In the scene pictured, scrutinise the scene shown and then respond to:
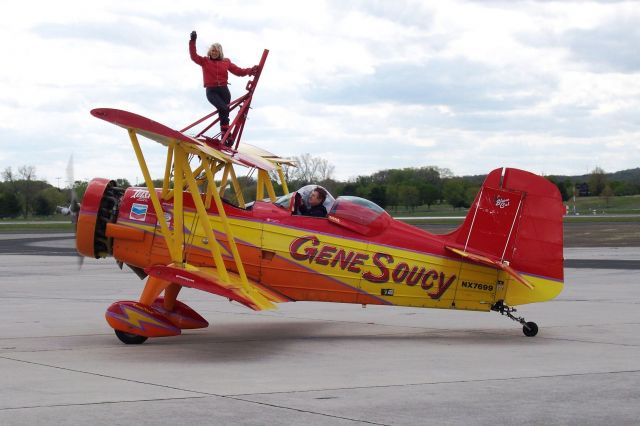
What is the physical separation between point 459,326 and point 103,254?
5.64m

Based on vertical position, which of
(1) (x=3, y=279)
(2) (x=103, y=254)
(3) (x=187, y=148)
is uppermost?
(3) (x=187, y=148)

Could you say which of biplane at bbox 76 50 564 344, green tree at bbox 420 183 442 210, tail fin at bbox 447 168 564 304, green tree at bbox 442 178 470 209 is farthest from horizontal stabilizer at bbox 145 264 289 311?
green tree at bbox 442 178 470 209

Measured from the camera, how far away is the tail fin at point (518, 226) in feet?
42.1

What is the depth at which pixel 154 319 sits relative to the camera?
12.1m

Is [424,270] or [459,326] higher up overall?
[424,270]

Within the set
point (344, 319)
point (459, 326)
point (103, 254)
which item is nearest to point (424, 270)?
point (459, 326)

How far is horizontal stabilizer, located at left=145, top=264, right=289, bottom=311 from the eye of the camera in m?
11.4

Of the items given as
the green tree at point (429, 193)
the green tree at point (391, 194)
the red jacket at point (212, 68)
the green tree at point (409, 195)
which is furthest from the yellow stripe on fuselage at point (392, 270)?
the green tree at point (429, 193)

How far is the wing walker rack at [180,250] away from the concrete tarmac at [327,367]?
36 centimetres

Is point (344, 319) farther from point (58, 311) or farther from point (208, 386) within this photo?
point (208, 386)

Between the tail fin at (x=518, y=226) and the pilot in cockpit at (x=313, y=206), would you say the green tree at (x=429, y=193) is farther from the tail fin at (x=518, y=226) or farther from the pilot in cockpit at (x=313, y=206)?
the pilot in cockpit at (x=313, y=206)

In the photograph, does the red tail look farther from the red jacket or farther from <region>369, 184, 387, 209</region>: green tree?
<region>369, 184, 387, 209</region>: green tree

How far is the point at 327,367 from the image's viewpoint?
10.3 metres

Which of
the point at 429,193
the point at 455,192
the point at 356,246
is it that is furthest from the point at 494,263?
the point at 455,192
